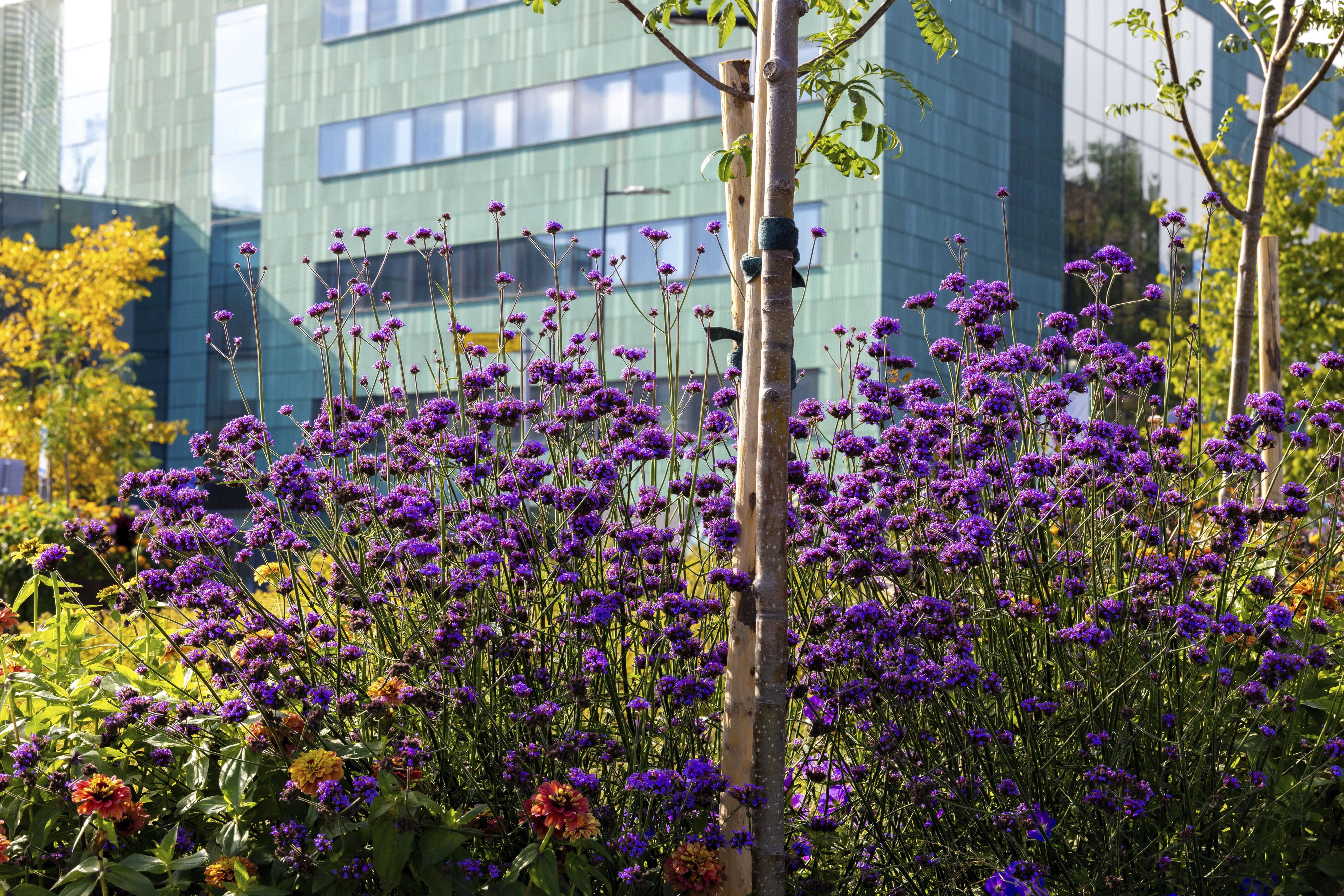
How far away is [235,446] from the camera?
11.8 ft

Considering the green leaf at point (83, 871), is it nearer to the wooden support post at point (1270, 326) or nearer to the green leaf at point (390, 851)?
the green leaf at point (390, 851)

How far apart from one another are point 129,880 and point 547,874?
0.95 meters

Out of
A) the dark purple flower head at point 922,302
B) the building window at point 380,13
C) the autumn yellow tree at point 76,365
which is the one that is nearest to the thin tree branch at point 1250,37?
the dark purple flower head at point 922,302

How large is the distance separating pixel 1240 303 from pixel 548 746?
469cm

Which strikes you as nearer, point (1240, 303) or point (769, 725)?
point (769, 725)

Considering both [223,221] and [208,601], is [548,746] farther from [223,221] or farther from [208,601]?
[223,221]

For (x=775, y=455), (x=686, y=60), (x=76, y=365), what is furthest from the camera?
(x=76, y=365)

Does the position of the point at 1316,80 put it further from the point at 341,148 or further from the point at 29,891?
the point at 341,148

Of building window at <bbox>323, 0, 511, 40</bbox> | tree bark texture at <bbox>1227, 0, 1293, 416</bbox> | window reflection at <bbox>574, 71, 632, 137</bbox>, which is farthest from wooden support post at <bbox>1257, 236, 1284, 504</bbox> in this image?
building window at <bbox>323, 0, 511, 40</bbox>

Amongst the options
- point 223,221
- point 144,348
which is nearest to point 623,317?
point 223,221

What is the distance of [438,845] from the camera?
2.87 meters

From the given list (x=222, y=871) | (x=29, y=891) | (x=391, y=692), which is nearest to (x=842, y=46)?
(x=391, y=692)

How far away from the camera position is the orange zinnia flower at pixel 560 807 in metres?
2.80

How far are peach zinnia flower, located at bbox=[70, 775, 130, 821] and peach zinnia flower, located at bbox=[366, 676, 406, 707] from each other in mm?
617
